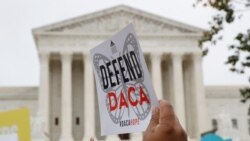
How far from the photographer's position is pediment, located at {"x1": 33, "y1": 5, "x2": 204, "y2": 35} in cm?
6203

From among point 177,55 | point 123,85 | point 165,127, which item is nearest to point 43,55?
point 177,55

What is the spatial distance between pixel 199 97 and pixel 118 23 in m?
13.4

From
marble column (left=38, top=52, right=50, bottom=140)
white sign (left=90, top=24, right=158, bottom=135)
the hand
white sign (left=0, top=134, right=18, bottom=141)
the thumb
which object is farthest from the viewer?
marble column (left=38, top=52, right=50, bottom=140)

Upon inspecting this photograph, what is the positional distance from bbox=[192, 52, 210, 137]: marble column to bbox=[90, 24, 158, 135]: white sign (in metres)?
56.5

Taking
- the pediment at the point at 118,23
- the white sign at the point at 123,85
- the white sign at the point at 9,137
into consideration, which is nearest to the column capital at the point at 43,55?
the pediment at the point at 118,23

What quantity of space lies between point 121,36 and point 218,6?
10.4 meters

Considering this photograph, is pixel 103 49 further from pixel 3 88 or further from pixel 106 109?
pixel 3 88

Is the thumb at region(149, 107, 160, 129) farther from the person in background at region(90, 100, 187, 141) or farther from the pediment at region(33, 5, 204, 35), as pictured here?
the pediment at region(33, 5, 204, 35)

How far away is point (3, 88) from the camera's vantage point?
62625 millimetres

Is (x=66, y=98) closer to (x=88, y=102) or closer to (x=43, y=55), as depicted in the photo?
(x=88, y=102)

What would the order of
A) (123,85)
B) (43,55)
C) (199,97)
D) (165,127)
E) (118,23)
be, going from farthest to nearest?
(118,23) < (199,97) < (43,55) < (123,85) < (165,127)

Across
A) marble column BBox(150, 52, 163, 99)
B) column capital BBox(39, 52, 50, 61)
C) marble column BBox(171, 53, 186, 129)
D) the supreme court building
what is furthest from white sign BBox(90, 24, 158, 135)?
marble column BBox(150, 52, 163, 99)

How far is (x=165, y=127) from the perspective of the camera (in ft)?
7.86

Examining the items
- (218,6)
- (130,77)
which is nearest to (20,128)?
(130,77)
